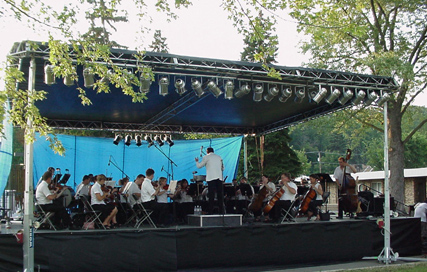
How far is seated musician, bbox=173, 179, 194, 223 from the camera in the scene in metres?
13.4

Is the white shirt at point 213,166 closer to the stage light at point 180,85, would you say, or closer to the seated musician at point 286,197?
the seated musician at point 286,197

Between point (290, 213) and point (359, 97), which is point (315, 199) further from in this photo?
point (359, 97)

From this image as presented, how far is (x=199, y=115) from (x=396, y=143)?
10986 mm

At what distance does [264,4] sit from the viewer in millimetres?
8234

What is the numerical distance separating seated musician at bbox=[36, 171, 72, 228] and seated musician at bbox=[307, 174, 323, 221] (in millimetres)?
6437

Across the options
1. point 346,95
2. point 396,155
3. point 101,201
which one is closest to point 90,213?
point 101,201

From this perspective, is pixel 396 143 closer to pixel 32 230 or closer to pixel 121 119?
pixel 121 119

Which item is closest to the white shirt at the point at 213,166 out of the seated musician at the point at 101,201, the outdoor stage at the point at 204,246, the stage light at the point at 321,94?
the outdoor stage at the point at 204,246

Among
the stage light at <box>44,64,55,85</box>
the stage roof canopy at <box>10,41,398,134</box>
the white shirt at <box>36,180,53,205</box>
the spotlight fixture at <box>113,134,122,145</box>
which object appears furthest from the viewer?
the spotlight fixture at <box>113,134,122,145</box>

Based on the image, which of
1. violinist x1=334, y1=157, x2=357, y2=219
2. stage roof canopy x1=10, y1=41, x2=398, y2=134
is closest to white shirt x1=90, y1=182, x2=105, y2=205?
stage roof canopy x1=10, y1=41, x2=398, y2=134

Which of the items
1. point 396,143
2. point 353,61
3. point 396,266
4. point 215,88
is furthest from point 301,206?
point 353,61

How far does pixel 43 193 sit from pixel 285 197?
6.12 metres

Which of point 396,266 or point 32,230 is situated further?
point 396,266

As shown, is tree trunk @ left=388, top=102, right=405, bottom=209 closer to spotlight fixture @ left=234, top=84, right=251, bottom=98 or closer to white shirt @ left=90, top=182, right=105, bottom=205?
spotlight fixture @ left=234, top=84, right=251, bottom=98
